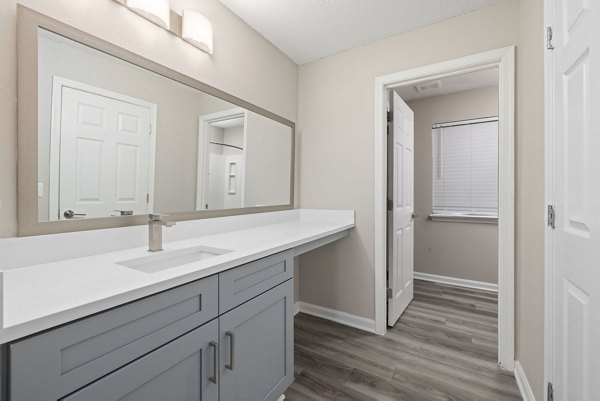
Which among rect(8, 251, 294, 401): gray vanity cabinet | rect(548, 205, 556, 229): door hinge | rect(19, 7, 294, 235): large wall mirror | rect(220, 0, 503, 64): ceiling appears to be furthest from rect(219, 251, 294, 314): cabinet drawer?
rect(220, 0, 503, 64): ceiling

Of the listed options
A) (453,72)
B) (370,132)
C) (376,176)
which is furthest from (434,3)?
(376,176)

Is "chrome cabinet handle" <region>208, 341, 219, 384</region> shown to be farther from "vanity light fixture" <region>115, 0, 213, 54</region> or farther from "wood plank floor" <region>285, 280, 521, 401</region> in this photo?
"vanity light fixture" <region>115, 0, 213, 54</region>

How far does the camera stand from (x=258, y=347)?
1216 mm

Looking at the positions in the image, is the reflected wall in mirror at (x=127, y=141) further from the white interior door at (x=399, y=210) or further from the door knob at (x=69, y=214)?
the white interior door at (x=399, y=210)

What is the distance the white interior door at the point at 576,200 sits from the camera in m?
0.81

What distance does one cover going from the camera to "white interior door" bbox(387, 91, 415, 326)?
7.50ft

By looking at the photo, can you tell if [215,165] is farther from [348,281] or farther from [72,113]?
[348,281]

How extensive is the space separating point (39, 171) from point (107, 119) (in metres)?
0.34

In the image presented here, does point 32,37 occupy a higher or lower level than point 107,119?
higher

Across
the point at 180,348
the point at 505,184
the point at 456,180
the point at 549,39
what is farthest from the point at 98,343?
the point at 456,180

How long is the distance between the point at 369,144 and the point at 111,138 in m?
1.74

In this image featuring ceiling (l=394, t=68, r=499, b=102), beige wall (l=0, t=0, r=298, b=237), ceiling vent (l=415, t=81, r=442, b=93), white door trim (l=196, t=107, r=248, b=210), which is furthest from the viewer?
ceiling vent (l=415, t=81, r=442, b=93)

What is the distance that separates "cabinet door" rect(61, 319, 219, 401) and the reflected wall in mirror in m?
0.71

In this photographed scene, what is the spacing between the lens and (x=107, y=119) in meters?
1.24
